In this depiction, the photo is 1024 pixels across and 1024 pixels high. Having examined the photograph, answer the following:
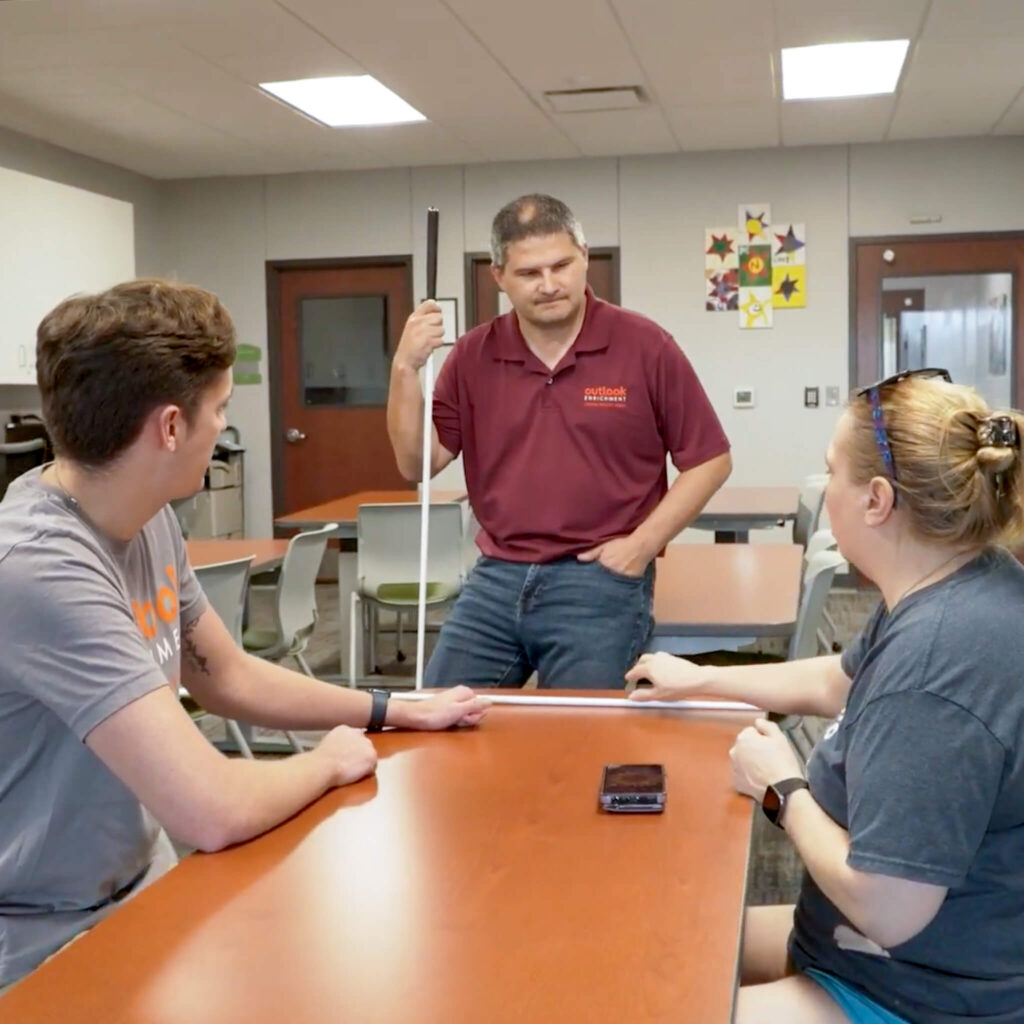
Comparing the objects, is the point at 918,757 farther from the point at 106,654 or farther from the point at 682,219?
the point at 682,219

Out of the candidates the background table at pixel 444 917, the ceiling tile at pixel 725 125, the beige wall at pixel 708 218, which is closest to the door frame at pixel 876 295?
the beige wall at pixel 708 218

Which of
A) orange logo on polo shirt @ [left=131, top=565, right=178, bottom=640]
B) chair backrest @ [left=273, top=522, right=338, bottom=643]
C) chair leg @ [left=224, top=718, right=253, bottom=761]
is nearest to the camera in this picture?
orange logo on polo shirt @ [left=131, top=565, right=178, bottom=640]

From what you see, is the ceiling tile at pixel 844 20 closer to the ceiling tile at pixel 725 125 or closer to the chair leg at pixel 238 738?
the ceiling tile at pixel 725 125

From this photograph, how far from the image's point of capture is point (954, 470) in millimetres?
1286

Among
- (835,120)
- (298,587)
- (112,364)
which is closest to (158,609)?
(112,364)

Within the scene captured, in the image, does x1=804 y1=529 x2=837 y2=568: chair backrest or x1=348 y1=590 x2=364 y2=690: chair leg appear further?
x1=348 y1=590 x2=364 y2=690: chair leg

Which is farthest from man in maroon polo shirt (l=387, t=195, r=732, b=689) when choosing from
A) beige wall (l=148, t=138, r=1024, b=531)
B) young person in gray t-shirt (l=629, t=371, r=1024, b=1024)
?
beige wall (l=148, t=138, r=1024, b=531)

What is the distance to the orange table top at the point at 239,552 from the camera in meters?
4.20

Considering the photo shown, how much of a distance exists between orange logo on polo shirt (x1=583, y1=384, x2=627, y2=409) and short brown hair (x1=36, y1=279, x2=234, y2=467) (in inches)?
46.9

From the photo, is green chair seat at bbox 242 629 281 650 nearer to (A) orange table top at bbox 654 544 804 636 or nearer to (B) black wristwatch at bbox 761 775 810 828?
(A) orange table top at bbox 654 544 804 636

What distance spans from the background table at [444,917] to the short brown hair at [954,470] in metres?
0.39

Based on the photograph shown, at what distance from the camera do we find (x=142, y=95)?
604 cm

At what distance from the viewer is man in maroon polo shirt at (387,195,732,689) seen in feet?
7.84

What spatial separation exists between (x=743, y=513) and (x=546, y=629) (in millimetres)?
3084
